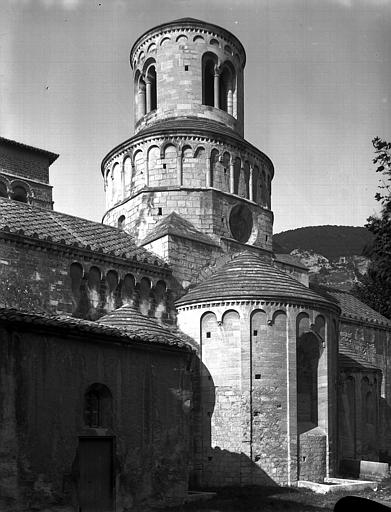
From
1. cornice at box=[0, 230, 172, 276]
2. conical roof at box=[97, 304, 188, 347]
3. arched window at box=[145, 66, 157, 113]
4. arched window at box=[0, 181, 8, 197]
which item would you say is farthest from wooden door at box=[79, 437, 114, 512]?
arched window at box=[0, 181, 8, 197]

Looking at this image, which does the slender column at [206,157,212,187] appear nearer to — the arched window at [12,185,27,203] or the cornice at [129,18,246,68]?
the cornice at [129,18,246,68]

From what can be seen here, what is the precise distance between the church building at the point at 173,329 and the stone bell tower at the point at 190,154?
0.24 ft

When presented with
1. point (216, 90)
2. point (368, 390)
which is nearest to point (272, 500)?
point (368, 390)

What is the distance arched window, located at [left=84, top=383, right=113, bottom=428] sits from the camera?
16609 millimetres

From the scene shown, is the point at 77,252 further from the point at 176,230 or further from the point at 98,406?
the point at 98,406

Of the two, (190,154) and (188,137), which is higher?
(188,137)

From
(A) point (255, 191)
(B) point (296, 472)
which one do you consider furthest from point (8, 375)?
(A) point (255, 191)

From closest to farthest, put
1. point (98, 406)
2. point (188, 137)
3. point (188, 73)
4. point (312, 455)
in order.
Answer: point (98, 406), point (312, 455), point (188, 137), point (188, 73)

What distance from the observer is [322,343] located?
2416cm

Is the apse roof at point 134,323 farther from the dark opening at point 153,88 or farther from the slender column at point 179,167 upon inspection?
the dark opening at point 153,88

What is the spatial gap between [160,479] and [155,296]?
26.4 feet

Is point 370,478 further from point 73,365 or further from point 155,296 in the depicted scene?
point 73,365

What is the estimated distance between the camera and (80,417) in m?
16.0

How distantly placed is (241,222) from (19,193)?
41.7 feet
